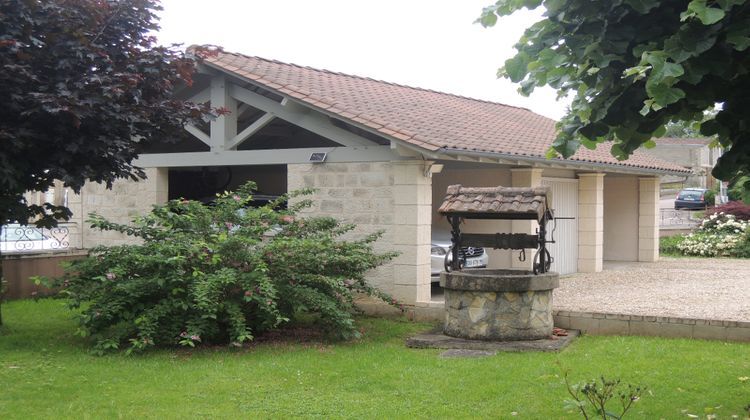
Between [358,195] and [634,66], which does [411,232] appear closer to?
[358,195]

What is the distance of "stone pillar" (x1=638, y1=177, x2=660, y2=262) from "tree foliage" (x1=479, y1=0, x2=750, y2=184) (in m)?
15.0

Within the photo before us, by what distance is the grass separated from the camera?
261 inches

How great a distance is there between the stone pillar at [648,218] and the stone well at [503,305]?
1132 cm

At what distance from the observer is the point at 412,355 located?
8.92 m

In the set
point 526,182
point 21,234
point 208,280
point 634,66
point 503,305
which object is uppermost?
point 634,66

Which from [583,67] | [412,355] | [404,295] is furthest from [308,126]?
[583,67]

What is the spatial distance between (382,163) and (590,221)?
278 inches

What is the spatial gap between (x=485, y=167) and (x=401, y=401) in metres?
8.44

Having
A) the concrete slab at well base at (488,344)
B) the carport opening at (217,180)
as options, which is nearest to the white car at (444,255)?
the concrete slab at well base at (488,344)

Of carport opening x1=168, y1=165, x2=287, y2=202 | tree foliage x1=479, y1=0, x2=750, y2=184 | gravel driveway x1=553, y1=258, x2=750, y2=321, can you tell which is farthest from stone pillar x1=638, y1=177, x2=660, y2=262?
tree foliage x1=479, y1=0, x2=750, y2=184

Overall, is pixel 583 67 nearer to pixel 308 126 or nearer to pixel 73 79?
pixel 73 79

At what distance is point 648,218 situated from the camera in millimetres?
20188

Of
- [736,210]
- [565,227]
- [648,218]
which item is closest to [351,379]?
[565,227]

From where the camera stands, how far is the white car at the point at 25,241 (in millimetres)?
13945
